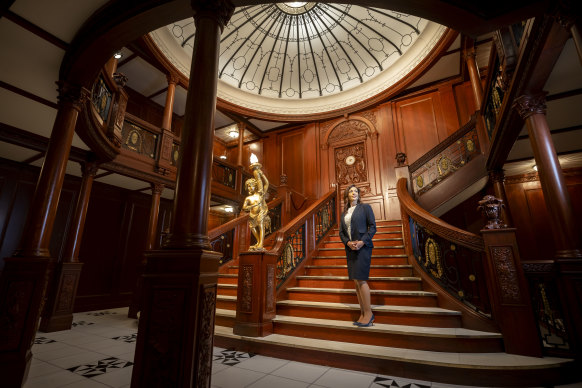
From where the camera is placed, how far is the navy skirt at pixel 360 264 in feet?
10.2

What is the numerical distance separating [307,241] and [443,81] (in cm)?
623

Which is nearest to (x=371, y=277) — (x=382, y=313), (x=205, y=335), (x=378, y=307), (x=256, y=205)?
(x=378, y=307)

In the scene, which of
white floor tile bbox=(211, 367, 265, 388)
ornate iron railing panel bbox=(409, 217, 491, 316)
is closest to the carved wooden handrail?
ornate iron railing panel bbox=(409, 217, 491, 316)

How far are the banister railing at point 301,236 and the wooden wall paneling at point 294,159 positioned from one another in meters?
2.79

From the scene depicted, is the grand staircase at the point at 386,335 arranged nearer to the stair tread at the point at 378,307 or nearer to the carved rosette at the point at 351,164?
the stair tread at the point at 378,307

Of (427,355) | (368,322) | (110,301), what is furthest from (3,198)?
(427,355)

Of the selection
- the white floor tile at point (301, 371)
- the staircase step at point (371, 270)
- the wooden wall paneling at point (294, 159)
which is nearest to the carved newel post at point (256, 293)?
the white floor tile at point (301, 371)

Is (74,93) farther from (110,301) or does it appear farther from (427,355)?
(110,301)

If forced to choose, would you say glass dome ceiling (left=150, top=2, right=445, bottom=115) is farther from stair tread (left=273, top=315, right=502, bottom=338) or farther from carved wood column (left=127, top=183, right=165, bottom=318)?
stair tread (left=273, top=315, right=502, bottom=338)

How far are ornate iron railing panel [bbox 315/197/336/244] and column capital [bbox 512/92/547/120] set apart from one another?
348 cm

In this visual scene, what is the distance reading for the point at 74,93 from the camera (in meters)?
3.32

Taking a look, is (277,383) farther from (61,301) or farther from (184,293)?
(61,301)

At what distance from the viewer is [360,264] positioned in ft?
10.3

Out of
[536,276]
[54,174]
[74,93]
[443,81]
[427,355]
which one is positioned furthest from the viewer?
[443,81]
